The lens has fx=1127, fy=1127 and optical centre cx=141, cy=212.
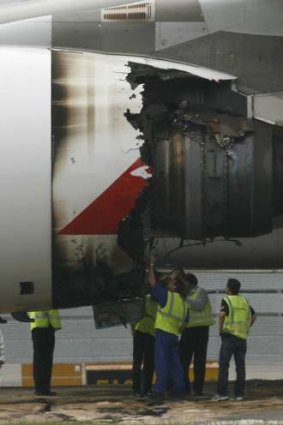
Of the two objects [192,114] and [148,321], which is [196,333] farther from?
[192,114]

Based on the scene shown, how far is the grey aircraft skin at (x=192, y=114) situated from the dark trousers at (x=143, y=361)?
354 centimetres

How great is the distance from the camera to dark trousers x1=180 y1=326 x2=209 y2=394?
13.2 m

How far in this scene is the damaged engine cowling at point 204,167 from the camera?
927 centimetres

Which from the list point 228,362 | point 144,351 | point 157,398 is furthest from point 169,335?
point 144,351

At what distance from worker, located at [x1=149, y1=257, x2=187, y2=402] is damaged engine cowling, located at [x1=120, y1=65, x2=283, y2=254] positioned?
2.60 metres

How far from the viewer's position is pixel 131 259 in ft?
30.4

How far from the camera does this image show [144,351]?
13.2 metres

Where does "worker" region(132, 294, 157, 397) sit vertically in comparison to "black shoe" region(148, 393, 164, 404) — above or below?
above

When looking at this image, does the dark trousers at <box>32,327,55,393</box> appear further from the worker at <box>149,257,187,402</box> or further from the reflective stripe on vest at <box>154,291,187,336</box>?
the reflective stripe on vest at <box>154,291,187,336</box>

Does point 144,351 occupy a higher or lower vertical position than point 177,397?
higher

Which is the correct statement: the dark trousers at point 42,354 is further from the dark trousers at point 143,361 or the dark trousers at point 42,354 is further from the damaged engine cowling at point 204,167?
the damaged engine cowling at point 204,167

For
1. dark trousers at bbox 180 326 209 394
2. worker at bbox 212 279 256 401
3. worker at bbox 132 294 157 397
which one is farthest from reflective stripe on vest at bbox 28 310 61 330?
worker at bbox 212 279 256 401

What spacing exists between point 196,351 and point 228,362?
110 cm

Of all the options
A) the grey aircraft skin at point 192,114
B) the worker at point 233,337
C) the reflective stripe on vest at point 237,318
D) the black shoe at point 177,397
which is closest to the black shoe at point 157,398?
the black shoe at point 177,397
